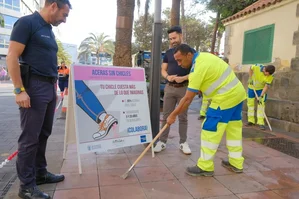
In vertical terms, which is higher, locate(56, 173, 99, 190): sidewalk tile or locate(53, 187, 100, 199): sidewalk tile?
locate(56, 173, 99, 190): sidewalk tile

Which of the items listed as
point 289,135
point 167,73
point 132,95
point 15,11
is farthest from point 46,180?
point 15,11

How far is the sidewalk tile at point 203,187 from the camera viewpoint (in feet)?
9.24

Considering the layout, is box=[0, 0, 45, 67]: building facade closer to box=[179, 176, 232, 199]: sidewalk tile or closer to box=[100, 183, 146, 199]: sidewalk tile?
box=[100, 183, 146, 199]: sidewalk tile

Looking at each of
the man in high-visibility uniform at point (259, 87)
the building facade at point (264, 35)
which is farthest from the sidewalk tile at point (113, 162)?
the building facade at point (264, 35)

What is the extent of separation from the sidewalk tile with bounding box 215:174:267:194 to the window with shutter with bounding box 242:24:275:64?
15.7 ft

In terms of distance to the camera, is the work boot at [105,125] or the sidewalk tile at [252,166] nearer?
the work boot at [105,125]

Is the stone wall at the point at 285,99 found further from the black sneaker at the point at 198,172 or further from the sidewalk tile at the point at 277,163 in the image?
the black sneaker at the point at 198,172

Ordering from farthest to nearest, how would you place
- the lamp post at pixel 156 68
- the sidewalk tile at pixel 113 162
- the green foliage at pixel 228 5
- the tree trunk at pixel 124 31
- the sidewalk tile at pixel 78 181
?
the green foliage at pixel 228 5, the tree trunk at pixel 124 31, the lamp post at pixel 156 68, the sidewalk tile at pixel 113 162, the sidewalk tile at pixel 78 181

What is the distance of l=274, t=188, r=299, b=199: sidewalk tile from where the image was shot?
9.21 ft

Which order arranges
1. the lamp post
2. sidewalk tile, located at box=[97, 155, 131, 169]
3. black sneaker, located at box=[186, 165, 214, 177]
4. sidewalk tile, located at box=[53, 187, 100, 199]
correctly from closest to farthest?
sidewalk tile, located at box=[53, 187, 100, 199], black sneaker, located at box=[186, 165, 214, 177], sidewalk tile, located at box=[97, 155, 131, 169], the lamp post

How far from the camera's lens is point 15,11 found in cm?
3666

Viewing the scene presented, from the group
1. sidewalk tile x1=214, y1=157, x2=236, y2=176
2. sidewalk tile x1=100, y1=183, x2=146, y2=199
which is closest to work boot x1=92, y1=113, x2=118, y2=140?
sidewalk tile x1=100, y1=183, x2=146, y2=199

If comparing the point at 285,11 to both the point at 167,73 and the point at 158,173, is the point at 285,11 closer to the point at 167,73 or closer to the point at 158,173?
the point at 167,73

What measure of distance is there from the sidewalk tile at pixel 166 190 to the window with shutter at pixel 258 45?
5394 mm
